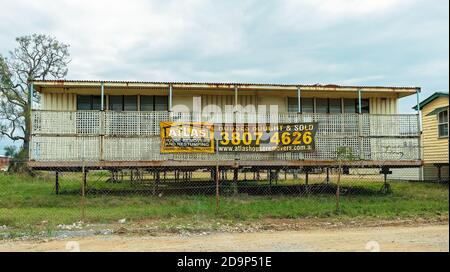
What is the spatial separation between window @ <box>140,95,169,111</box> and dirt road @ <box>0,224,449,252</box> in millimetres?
9112

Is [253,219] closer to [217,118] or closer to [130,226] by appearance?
[130,226]

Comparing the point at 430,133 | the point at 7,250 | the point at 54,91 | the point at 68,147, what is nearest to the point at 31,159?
the point at 68,147

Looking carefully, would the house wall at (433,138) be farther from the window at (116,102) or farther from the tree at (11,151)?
the tree at (11,151)

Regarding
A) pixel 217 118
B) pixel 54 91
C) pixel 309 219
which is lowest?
pixel 309 219

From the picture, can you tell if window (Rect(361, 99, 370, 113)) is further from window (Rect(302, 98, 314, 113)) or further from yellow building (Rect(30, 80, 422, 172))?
window (Rect(302, 98, 314, 113))

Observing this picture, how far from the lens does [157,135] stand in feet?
51.9

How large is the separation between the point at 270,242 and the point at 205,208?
4341 millimetres

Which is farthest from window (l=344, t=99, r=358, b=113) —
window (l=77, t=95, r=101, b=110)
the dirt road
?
window (l=77, t=95, r=101, b=110)

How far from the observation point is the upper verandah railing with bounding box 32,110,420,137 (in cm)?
1555

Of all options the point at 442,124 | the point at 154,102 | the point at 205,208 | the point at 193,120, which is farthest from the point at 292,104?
the point at 442,124

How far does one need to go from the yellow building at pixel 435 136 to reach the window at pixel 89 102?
53.7ft

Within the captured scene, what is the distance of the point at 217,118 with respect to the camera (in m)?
17.1

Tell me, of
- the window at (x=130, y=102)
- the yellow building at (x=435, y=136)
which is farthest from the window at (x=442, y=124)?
the window at (x=130, y=102)
